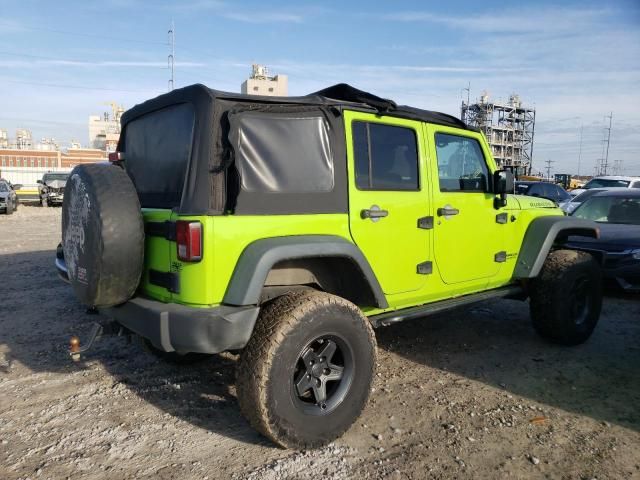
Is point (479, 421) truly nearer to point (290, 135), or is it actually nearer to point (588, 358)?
point (588, 358)

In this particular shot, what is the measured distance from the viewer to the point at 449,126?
13.4 ft

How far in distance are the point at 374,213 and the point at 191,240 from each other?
1260 millimetres

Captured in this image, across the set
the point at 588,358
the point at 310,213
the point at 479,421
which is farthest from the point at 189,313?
the point at 588,358

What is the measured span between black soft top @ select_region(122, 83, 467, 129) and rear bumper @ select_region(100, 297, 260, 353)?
1189 millimetres

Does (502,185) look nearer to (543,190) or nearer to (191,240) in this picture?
(191,240)

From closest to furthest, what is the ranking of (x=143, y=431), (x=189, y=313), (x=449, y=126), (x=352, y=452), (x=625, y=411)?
(x=189, y=313) < (x=352, y=452) < (x=143, y=431) < (x=625, y=411) < (x=449, y=126)

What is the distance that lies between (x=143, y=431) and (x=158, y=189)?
155 centimetres

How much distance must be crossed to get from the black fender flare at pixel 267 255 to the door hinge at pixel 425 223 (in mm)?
724

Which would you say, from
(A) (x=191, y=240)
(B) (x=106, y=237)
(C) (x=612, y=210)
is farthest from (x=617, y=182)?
(B) (x=106, y=237)

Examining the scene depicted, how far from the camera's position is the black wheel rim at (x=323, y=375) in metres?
2.97

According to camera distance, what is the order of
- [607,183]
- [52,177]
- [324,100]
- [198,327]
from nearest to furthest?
[198,327] < [324,100] < [607,183] < [52,177]

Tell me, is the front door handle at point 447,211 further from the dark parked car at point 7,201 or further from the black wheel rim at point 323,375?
the dark parked car at point 7,201

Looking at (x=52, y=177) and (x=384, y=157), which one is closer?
(x=384, y=157)

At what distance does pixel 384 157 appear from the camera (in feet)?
11.5
